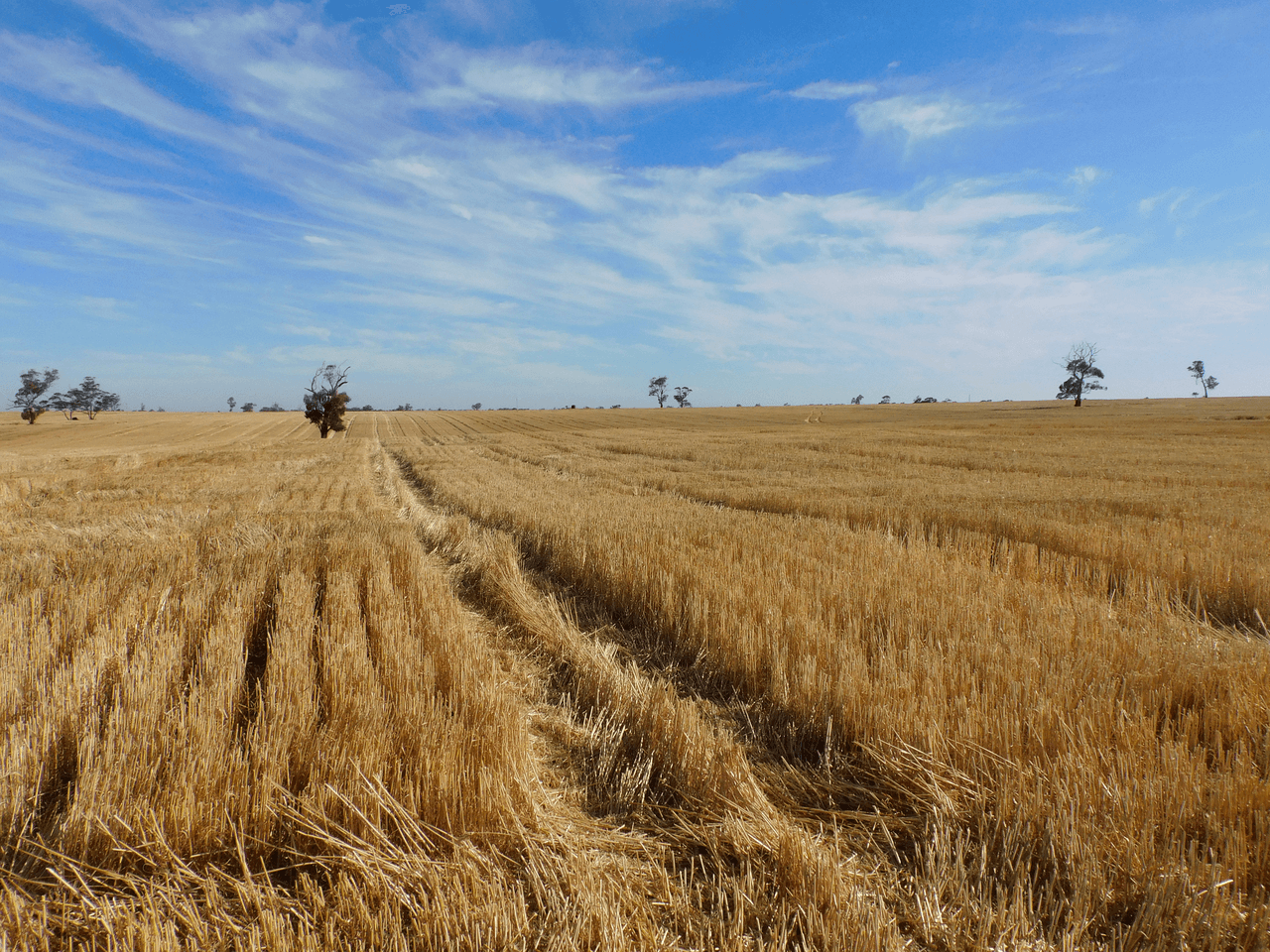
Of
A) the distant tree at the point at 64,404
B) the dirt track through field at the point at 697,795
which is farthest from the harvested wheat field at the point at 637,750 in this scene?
the distant tree at the point at 64,404

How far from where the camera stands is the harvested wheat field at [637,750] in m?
2.29

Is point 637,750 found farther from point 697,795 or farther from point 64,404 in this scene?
point 64,404

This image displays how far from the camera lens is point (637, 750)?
3758 mm

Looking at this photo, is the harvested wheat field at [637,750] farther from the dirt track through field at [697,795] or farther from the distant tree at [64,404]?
the distant tree at [64,404]

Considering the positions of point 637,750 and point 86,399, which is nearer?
point 637,750

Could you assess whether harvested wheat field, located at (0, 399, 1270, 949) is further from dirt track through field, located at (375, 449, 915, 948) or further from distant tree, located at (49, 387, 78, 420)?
distant tree, located at (49, 387, 78, 420)

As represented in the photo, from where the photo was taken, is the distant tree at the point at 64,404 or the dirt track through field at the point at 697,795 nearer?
the dirt track through field at the point at 697,795

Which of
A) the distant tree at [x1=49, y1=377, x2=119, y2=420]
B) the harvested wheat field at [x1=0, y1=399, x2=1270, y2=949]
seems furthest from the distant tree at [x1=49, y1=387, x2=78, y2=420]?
the harvested wheat field at [x1=0, y1=399, x2=1270, y2=949]

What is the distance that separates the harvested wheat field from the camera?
2.29 meters

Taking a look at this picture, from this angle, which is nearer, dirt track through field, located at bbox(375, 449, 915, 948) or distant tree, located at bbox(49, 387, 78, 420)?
dirt track through field, located at bbox(375, 449, 915, 948)

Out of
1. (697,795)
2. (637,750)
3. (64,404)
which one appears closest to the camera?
(697,795)

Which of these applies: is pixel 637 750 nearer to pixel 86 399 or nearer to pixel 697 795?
pixel 697 795

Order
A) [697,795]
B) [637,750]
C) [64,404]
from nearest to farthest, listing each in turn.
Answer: [697,795] < [637,750] < [64,404]

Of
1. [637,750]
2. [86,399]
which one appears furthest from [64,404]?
[637,750]
